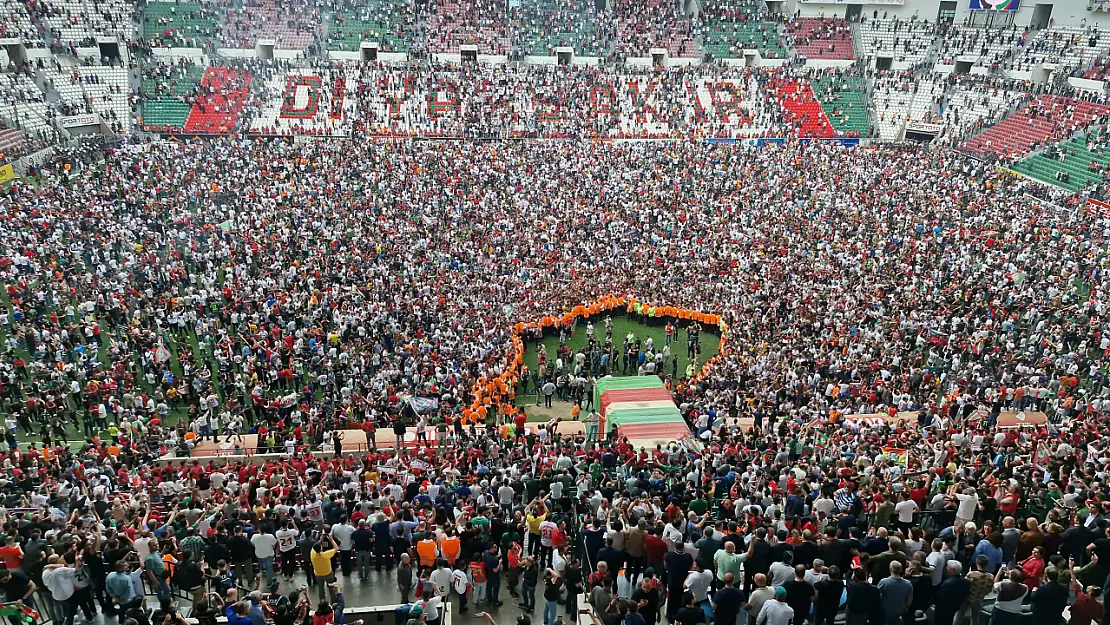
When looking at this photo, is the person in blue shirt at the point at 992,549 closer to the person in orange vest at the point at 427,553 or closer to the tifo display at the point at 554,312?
the tifo display at the point at 554,312

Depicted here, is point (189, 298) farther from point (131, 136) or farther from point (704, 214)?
point (131, 136)

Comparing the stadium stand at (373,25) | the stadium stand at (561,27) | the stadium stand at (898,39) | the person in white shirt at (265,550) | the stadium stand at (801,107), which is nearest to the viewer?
the person in white shirt at (265,550)

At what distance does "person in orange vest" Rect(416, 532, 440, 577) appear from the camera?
9.44m

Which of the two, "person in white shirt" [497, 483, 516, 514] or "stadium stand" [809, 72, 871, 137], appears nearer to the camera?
"person in white shirt" [497, 483, 516, 514]

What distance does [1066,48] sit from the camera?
47.0 metres

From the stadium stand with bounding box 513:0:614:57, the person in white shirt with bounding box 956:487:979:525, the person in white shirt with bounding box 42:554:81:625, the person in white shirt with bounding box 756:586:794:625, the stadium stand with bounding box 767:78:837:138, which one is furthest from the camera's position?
the stadium stand with bounding box 513:0:614:57

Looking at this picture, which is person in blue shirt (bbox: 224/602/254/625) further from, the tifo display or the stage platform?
the stage platform

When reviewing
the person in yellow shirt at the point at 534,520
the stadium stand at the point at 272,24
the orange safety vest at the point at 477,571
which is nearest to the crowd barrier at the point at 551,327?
the person in yellow shirt at the point at 534,520

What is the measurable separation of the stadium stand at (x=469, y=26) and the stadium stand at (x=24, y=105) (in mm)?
21204

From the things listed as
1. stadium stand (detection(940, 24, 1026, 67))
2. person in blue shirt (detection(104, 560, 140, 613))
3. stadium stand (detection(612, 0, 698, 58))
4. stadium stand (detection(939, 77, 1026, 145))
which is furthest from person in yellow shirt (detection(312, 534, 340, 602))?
stadium stand (detection(940, 24, 1026, 67))

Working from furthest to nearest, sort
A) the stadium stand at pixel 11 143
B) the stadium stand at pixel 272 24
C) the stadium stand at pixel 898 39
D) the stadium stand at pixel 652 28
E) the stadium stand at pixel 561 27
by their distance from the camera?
the stadium stand at pixel 652 28 → the stadium stand at pixel 561 27 → the stadium stand at pixel 898 39 → the stadium stand at pixel 272 24 → the stadium stand at pixel 11 143

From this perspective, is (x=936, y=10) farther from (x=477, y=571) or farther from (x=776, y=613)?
(x=776, y=613)

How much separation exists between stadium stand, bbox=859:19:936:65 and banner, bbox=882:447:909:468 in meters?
43.3

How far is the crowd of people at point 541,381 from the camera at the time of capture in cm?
906
